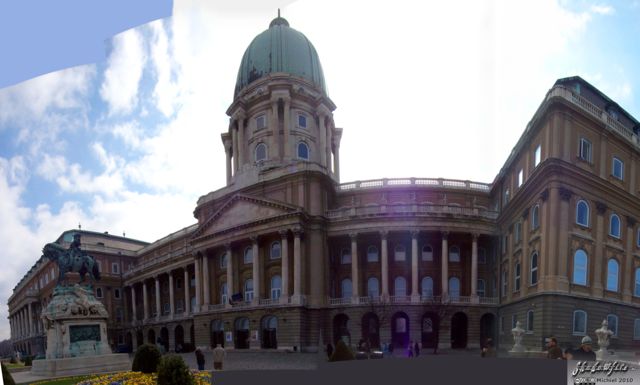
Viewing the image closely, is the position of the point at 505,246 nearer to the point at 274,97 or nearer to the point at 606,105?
the point at 606,105

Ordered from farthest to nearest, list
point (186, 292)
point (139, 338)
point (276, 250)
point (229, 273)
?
point (139, 338), point (186, 292), point (229, 273), point (276, 250)

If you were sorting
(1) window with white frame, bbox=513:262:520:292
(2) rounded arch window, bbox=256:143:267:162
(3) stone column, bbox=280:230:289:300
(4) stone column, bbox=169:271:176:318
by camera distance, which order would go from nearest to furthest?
(1) window with white frame, bbox=513:262:520:292 → (2) rounded arch window, bbox=256:143:267:162 → (3) stone column, bbox=280:230:289:300 → (4) stone column, bbox=169:271:176:318

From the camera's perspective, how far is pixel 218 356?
4.40 meters

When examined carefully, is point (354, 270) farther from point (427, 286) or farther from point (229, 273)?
point (229, 273)

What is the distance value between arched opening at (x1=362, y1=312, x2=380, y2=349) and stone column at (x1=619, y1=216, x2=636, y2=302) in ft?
7.28

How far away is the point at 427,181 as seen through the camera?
336 centimetres

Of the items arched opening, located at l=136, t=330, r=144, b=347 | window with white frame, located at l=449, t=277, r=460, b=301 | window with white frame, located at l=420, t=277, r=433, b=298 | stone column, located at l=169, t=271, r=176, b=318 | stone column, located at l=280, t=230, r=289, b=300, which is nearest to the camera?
window with white frame, located at l=449, t=277, r=460, b=301

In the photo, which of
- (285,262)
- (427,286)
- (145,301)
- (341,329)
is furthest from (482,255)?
(145,301)

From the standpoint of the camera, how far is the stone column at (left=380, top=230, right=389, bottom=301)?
345cm

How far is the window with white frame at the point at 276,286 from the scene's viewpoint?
4.63 m

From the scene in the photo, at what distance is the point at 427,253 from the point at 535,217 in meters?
1.01

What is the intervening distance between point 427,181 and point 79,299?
7304 mm

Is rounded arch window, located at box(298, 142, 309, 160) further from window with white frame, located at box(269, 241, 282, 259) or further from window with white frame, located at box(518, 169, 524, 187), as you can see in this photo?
window with white frame, located at box(518, 169, 524, 187)

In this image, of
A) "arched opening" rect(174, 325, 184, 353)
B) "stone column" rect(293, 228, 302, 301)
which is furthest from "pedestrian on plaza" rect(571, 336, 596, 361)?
"arched opening" rect(174, 325, 184, 353)
